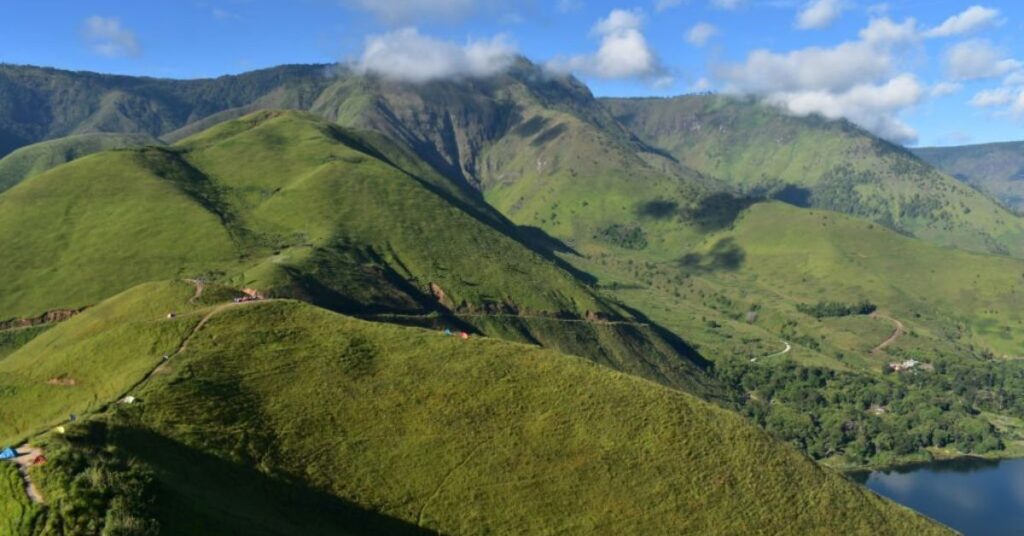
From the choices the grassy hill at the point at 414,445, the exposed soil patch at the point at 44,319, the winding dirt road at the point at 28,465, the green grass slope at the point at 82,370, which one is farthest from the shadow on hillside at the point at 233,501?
the exposed soil patch at the point at 44,319

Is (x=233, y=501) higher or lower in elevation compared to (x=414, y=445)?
higher

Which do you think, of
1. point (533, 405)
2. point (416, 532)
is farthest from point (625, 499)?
point (416, 532)

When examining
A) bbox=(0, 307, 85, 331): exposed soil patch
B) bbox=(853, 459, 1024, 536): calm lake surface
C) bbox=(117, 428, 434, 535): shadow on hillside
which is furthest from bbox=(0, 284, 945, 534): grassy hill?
bbox=(853, 459, 1024, 536): calm lake surface

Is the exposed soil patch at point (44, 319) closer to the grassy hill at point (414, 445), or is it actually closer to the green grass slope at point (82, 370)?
the green grass slope at point (82, 370)

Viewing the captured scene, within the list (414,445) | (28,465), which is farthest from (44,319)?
(28,465)

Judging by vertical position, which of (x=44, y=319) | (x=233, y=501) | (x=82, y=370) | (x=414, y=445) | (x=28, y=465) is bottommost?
(x=44, y=319)

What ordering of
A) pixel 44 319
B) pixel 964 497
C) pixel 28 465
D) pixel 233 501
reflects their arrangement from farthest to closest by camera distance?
pixel 964 497, pixel 44 319, pixel 233 501, pixel 28 465

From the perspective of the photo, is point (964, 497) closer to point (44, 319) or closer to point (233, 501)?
point (233, 501)
